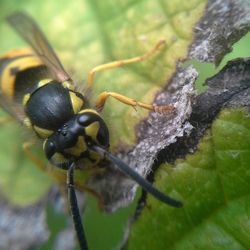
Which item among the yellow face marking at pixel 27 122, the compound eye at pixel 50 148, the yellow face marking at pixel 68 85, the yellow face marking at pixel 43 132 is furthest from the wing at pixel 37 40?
the compound eye at pixel 50 148

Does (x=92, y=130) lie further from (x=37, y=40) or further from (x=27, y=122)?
(x=37, y=40)

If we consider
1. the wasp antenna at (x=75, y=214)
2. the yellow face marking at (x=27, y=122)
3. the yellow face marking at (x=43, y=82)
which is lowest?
the wasp antenna at (x=75, y=214)

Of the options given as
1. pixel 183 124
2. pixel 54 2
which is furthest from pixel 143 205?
pixel 54 2

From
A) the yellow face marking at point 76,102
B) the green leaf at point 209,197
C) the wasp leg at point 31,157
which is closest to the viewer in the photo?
the green leaf at point 209,197

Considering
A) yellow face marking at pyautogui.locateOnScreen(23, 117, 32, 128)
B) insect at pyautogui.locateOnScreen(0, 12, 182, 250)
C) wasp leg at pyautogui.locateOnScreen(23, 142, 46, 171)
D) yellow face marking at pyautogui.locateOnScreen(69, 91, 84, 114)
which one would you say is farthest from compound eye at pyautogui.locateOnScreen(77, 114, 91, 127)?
wasp leg at pyautogui.locateOnScreen(23, 142, 46, 171)

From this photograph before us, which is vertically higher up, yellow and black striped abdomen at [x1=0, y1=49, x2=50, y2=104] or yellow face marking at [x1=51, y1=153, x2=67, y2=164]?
yellow and black striped abdomen at [x1=0, y1=49, x2=50, y2=104]

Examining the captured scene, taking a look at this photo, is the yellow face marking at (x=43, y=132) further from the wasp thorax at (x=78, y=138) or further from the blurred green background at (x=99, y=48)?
the blurred green background at (x=99, y=48)

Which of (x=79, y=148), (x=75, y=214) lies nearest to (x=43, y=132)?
(x=79, y=148)

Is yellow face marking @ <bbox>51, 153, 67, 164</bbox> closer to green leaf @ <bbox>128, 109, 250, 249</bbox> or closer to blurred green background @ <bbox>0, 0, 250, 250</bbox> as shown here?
blurred green background @ <bbox>0, 0, 250, 250</bbox>
